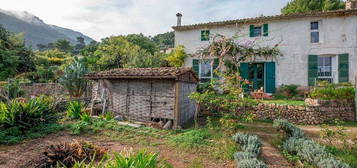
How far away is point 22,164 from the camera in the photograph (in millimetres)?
4293

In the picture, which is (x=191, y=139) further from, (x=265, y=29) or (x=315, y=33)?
(x=315, y=33)

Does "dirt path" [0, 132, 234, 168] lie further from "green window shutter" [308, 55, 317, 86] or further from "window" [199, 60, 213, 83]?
"green window shutter" [308, 55, 317, 86]

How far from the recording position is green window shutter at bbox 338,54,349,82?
38.1ft

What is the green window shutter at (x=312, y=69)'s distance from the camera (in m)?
12.1

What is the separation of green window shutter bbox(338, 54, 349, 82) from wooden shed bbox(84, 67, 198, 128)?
405 inches

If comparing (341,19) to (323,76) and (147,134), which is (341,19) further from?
(147,134)

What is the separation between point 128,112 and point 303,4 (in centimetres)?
2374

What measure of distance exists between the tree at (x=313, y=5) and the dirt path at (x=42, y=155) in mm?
23119

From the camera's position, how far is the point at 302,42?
12453 millimetres

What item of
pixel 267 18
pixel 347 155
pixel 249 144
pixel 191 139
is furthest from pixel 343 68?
pixel 191 139

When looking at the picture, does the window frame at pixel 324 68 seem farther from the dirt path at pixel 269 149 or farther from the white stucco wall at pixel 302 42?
the dirt path at pixel 269 149

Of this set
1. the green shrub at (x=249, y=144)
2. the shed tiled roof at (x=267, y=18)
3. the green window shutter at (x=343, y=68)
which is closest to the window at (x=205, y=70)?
the shed tiled roof at (x=267, y=18)

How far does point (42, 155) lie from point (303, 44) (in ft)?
49.6

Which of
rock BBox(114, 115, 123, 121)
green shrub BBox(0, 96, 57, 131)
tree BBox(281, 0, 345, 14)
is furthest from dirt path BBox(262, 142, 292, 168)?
tree BBox(281, 0, 345, 14)
